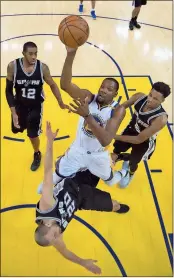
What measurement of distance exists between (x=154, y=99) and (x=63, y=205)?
146 cm

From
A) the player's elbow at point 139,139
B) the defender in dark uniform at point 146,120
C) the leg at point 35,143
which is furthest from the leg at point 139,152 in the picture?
the leg at point 35,143

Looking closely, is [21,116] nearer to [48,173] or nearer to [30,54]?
[30,54]

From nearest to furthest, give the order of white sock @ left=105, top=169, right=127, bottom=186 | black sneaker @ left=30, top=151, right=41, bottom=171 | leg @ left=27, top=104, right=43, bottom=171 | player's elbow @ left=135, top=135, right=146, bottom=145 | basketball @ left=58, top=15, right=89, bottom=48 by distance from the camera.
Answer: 1. basketball @ left=58, top=15, right=89, bottom=48
2. player's elbow @ left=135, top=135, right=146, bottom=145
3. white sock @ left=105, top=169, right=127, bottom=186
4. leg @ left=27, top=104, right=43, bottom=171
5. black sneaker @ left=30, top=151, right=41, bottom=171

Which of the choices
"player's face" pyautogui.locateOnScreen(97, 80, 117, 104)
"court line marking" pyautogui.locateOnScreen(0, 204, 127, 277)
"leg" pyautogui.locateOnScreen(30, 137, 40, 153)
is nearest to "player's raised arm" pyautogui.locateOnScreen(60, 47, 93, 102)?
"player's face" pyautogui.locateOnScreen(97, 80, 117, 104)

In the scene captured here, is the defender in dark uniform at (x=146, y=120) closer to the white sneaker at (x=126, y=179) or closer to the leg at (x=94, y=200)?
the white sneaker at (x=126, y=179)

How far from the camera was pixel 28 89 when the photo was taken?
3.94m

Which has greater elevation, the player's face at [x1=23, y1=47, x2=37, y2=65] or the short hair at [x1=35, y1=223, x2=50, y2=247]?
the player's face at [x1=23, y1=47, x2=37, y2=65]

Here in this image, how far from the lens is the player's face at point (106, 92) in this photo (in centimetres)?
288

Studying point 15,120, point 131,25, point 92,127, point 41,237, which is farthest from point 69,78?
point 131,25

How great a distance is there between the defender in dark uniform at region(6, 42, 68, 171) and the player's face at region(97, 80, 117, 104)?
68cm

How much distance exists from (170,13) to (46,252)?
7.31m

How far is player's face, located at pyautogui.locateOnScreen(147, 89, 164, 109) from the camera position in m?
3.37

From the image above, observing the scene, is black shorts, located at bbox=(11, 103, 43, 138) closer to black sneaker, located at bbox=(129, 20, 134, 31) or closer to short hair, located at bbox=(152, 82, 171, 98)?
short hair, located at bbox=(152, 82, 171, 98)

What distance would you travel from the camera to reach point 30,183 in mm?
4359
